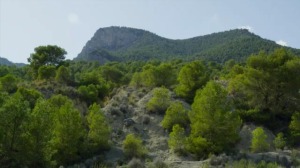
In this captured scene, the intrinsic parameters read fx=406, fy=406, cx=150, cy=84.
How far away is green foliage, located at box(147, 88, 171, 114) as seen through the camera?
1638 inches

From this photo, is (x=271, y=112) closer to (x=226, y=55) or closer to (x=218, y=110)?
(x=218, y=110)

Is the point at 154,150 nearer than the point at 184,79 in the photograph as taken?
Yes

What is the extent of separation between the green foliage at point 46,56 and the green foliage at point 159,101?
3167 cm

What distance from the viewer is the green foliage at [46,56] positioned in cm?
6750

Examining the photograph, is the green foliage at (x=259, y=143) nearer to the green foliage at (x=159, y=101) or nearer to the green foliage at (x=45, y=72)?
the green foliage at (x=159, y=101)

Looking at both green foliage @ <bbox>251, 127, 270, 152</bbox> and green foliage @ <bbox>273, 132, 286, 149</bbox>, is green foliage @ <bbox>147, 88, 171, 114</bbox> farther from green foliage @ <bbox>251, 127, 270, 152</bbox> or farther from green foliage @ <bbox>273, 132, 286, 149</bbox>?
green foliage @ <bbox>273, 132, 286, 149</bbox>

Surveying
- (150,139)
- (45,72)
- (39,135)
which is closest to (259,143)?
(150,139)

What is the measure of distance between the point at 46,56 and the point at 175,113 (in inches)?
1447

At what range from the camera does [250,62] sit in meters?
42.5

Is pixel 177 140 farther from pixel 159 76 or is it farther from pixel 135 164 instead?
pixel 159 76

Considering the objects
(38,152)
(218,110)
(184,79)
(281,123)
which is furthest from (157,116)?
(38,152)

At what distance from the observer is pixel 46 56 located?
224ft

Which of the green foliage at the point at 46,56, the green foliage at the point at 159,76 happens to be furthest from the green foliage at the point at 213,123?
the green foliage at the point at 46,56

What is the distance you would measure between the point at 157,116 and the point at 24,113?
18331 millimetres
